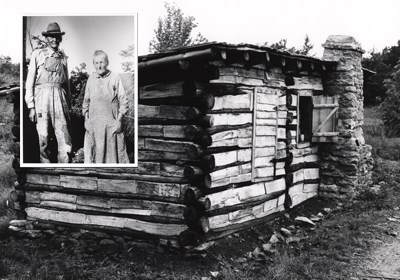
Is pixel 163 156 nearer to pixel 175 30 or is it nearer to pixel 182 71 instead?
pixel 182 71

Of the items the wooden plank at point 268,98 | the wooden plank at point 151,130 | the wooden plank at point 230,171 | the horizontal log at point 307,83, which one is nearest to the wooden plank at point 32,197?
the wooden plank at point 151,130

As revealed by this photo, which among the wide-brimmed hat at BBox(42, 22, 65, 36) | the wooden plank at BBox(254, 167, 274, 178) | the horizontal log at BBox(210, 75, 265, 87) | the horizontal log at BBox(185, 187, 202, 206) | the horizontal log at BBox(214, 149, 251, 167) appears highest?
the wide-brimmed hat at BBox(42, 22, 65, 36)

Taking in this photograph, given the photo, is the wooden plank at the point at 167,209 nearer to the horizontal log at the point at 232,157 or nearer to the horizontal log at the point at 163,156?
the horizontal log at the point at 163,156

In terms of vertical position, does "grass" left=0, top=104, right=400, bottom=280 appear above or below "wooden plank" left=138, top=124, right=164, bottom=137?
below

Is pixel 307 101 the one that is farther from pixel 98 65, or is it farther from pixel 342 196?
pixel 98 65

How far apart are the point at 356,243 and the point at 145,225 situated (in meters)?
3.84

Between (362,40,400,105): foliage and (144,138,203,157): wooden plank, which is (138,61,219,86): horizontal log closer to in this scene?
(144,138,203,157): wooden plank

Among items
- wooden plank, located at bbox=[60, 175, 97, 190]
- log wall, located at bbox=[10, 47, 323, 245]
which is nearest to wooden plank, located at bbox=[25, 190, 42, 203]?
log wall, located at bbox=[10, 47, 323, 245]

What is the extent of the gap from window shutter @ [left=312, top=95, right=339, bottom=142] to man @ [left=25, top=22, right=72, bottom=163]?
6307 mm

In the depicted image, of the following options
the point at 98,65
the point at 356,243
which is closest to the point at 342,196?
the point at 356,243

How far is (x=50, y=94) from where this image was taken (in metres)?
6.55

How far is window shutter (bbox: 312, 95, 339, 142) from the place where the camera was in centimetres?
1088

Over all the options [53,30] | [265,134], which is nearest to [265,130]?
[265,134]

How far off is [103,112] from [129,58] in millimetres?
864
